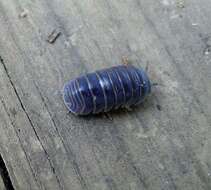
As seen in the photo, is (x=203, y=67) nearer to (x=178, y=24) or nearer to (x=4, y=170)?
(x=178, y=24)

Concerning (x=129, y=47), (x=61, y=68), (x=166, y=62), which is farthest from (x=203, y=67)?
(x=61, y=68)

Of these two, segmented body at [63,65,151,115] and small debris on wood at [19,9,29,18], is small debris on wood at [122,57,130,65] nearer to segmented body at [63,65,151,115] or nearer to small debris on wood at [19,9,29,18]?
segmented body at [63,65,151,115]

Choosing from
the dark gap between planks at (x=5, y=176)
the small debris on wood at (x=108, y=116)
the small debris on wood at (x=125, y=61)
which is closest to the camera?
the dark gap between planks at (x=5, y=176)

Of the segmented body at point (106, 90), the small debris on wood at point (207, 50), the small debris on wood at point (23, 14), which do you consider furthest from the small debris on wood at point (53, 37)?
the small debris on wood at point (207, 50)

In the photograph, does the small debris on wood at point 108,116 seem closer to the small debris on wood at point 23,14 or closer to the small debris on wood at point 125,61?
the small debris on wood at point 125,61

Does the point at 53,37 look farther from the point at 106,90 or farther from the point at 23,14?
the point at 106,90

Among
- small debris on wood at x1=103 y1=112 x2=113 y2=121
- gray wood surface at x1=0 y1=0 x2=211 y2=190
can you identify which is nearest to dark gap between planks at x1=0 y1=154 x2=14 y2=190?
gray wood surface at x1=0 y1=0 x2=211 y2=190

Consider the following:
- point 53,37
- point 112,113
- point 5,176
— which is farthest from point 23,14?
point 5,176

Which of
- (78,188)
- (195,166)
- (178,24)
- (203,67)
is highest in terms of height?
(178,24)
